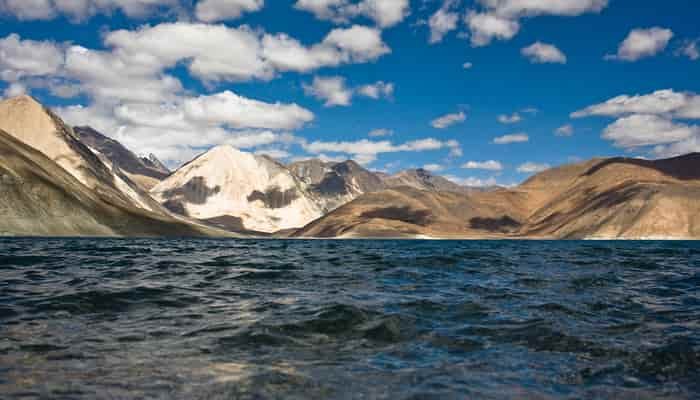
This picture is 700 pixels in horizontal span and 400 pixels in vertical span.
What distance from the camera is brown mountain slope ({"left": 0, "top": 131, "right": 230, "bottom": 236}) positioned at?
498 ft

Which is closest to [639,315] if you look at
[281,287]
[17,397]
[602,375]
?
[602,375]

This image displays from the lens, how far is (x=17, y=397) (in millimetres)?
8883

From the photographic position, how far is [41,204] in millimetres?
162625

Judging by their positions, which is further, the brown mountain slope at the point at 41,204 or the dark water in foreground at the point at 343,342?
the brown mountain slope at the point at 41,204

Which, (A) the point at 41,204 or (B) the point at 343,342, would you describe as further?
(A) the point at 41,204

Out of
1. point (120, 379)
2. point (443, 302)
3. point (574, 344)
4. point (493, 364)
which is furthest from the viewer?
point (443, 302)

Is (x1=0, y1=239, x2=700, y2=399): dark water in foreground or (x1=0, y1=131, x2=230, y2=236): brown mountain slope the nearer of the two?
(x1=0, y1=239, x2=700, y2=399): dark water in foreground

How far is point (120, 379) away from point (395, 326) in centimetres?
794

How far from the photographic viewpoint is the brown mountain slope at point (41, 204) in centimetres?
15188

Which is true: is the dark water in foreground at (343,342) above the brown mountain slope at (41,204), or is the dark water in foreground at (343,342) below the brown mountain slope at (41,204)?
below

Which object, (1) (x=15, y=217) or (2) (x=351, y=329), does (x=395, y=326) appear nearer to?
(2) (x=351, y=329)

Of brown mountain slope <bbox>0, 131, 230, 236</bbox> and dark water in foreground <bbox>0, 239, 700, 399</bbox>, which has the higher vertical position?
brown mountain slope <bbox>0, 131, 230, 236</bbox>

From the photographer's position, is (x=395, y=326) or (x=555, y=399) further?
(x=395, y=326)

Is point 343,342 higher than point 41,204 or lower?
lower
